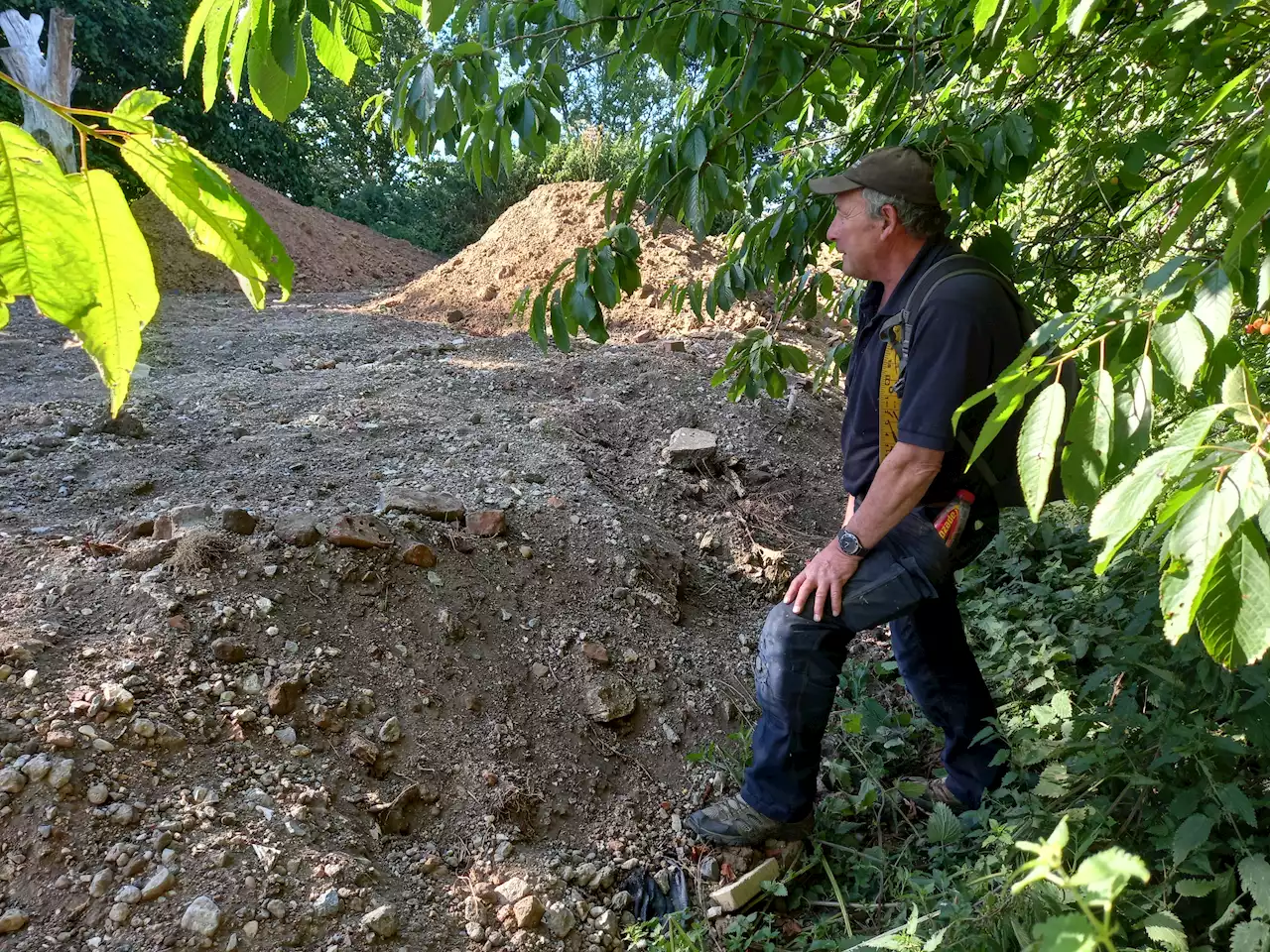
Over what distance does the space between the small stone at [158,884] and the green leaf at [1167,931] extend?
2.15 metres

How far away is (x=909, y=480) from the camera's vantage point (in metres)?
1.97

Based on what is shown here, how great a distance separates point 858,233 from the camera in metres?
2.24

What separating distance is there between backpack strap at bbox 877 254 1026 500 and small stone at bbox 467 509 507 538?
1.80 metres

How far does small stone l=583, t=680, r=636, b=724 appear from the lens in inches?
→ 113

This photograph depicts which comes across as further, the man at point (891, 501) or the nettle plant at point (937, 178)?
the man at point (891, 501)

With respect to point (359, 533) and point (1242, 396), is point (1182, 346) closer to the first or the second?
point (1242, 396)

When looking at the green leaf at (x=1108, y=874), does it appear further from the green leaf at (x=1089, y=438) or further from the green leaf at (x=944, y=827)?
the green leaf at (x=944, y=827)

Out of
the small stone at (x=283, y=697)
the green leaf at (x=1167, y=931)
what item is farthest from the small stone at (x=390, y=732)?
the green leaf at (x=1167, y=931)

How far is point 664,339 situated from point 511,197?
9679 millimetres

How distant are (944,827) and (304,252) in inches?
495

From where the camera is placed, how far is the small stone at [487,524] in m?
3.43

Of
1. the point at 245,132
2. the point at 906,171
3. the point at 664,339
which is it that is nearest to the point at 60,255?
the point at 906,171

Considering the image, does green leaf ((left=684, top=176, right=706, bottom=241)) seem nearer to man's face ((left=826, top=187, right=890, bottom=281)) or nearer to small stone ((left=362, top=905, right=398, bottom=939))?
man's face ((left=826, top=187, right=890, bottom=281))

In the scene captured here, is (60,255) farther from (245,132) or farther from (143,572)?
(245,132)
